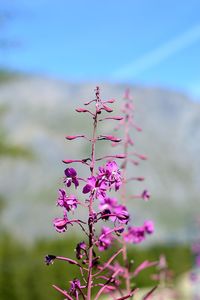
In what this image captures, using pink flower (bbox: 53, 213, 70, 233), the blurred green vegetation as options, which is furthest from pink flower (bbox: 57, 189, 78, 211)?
the blurred green vegetation

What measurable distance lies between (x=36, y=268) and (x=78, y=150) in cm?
1036

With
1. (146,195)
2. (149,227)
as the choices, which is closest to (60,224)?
(146,195)

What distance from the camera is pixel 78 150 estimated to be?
28688 millimetres

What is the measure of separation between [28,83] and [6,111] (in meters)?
3.56

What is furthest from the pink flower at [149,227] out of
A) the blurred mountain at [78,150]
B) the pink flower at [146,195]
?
the blurred mountain at [78,150]

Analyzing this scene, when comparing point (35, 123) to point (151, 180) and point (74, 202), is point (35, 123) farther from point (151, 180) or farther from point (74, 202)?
point (74, 202)

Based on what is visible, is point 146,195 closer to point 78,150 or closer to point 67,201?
point 67,201

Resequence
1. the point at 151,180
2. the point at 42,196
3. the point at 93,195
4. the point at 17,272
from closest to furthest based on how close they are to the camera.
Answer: the point at 93,195 < the point at 17,272 < the point at 42,196 < the point at 151,180

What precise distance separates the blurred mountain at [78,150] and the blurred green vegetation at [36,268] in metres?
1.03

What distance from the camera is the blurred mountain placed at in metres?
24.5

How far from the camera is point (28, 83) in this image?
113ft

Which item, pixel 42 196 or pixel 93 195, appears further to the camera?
pixel 42 196

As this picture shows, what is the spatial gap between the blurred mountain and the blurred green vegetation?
Result: 103 centimetres

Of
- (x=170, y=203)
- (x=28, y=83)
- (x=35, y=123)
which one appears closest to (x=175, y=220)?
(x=170, y=203)
